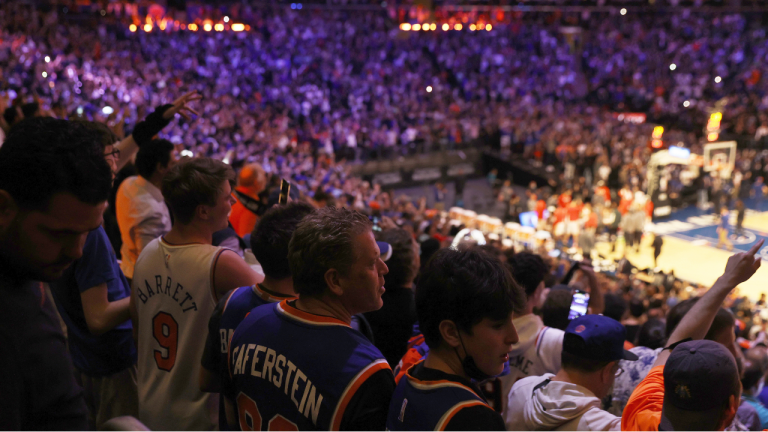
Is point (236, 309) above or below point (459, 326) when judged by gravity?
below

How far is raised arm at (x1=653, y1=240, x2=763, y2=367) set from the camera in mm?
2418

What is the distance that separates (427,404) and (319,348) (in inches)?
15.5

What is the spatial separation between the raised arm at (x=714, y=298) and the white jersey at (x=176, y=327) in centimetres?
203

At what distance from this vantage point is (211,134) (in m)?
16.4

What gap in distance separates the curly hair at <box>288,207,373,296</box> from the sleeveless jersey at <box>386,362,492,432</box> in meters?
0.46

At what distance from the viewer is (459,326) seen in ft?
6.07

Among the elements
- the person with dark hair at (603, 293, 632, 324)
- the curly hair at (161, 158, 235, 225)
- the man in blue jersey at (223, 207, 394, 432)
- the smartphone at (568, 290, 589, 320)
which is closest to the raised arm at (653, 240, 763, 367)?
the smartphone at (568, 290, 589, 320)

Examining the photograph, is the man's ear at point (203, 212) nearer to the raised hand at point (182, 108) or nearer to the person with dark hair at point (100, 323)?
the person with dark hair at point (100, 323)

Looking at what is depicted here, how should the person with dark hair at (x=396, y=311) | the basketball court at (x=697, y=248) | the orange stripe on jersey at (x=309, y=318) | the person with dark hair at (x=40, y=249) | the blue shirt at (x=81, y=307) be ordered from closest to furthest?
the person with dark hair at (x=40, y=249) → the orange stripe on jersey at (x=309, y=318) → the blue shirt at (x=81, y=307) → the person with dark hair at (x=396, y=311) → the basketball court at (x=697, y=248)

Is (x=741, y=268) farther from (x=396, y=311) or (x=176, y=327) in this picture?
(x=176, y=327)

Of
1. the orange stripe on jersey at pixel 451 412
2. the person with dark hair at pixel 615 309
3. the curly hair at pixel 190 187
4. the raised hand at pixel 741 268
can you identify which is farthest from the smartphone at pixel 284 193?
the person with dark hair at pixel 615 309

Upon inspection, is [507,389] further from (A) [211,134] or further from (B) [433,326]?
(A) [211,134]

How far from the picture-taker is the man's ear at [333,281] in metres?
1.99

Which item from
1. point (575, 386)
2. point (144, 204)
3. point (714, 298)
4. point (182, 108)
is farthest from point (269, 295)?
point (182, 108)
